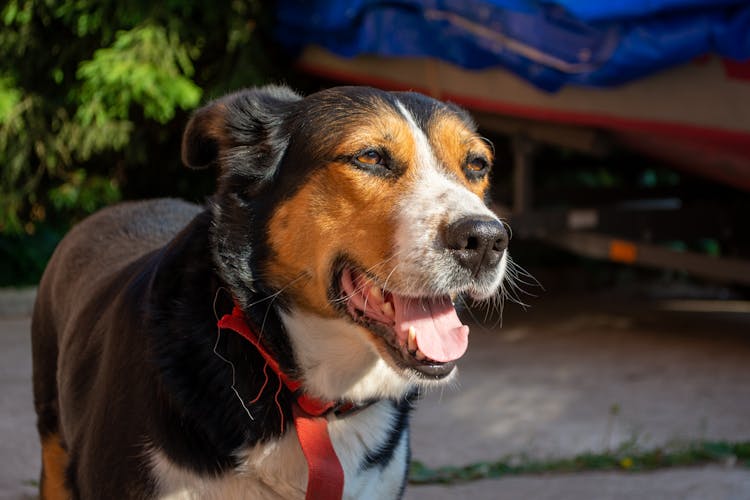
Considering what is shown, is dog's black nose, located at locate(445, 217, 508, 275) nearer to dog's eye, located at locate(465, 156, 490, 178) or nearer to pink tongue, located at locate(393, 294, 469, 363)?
pink tongue, located at locate(393, 294, 469, 363)

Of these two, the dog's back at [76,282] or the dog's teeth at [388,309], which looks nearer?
the dog's teeth at [388,309]

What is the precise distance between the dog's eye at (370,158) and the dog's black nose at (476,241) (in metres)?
0.30

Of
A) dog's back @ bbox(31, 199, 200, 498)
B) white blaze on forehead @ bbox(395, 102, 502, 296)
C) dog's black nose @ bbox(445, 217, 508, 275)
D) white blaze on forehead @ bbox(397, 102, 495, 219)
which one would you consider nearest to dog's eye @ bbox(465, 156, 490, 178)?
white blaze on forehead @ bbox(397, 102, 495, 219)

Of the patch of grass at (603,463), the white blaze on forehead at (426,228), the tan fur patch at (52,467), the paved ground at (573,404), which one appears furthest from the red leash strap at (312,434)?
the patch of grass at (603,463)

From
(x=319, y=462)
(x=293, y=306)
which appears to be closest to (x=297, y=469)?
(x=319, y=462)

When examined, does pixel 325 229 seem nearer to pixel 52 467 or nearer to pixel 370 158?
pixel 370 158

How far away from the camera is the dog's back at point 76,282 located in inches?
122

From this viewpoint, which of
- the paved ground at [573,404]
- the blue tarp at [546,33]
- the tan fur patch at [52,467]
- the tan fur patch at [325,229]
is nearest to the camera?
the tan fur patch at [325,229]

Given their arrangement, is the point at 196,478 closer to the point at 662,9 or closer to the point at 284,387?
the point at 284,387

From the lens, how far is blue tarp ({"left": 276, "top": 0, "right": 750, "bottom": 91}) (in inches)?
194

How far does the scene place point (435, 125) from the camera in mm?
2625

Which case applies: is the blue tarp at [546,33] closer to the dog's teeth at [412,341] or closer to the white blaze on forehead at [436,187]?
the white blaze on forehead at [436,187]

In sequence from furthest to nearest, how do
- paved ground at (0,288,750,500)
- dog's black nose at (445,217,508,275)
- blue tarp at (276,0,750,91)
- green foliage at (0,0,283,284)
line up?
1. green foliage at (0,0,283,284)
2. blue tarp at (276,0,750,91)
3. paved ground at (0,288,750,500)
4. dog's black nose at (445,217,508,275)

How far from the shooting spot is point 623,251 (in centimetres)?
668
